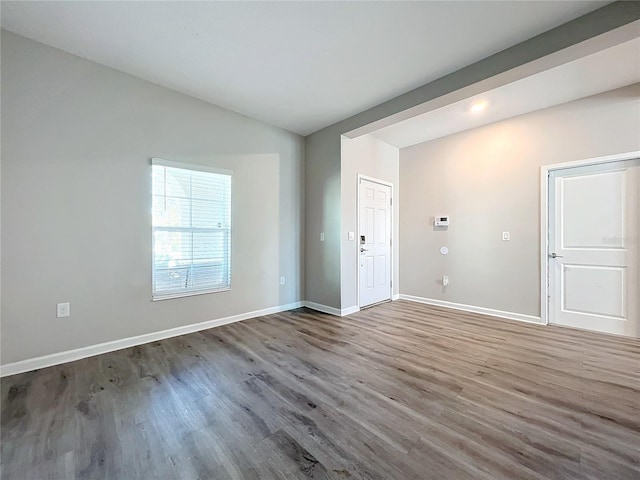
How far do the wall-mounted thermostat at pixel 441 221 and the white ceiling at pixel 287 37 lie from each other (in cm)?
223

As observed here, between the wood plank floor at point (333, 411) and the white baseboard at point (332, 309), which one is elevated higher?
the white baseboard at point (332, 309)

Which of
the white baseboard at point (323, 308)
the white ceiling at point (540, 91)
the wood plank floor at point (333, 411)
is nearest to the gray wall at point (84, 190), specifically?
the wood plank floor at point (333, 411)

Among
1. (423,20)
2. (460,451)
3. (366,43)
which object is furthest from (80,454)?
(423,20)

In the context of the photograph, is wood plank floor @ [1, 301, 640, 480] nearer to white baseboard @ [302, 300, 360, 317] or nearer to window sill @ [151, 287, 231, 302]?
window sill @ [151, 287, 231, 302]

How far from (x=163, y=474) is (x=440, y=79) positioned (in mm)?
3759

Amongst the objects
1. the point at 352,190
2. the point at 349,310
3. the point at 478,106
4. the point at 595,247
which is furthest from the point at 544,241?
the point at 349,310

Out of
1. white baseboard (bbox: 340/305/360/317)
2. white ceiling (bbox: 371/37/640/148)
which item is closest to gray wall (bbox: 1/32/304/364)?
white baseboard (bbox: 340/305/360/317)

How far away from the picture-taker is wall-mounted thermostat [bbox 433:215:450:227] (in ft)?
14.4

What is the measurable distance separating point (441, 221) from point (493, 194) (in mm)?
826

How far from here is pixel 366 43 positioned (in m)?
2.29

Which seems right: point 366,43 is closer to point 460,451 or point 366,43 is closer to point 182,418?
point 460,451

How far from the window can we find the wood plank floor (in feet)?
2.40

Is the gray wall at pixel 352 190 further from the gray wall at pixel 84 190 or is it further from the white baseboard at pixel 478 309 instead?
the gray wall at pixel 84 190

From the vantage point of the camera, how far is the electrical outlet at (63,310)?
239 cm
